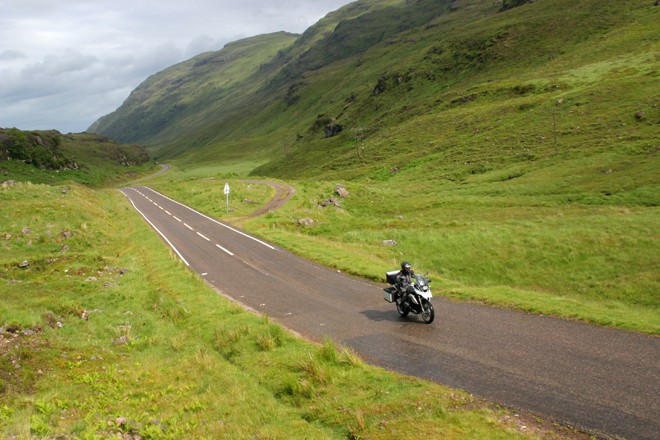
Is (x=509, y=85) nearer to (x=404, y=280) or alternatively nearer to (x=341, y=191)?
(x=341, y=191)

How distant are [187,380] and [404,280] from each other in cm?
797

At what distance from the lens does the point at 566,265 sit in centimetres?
2531

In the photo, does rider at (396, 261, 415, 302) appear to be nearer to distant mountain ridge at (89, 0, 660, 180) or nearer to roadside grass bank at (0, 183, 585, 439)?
roadside grass bank at (0, 183, 585, 439)

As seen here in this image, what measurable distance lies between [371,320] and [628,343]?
760 centimetres

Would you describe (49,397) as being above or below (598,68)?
below

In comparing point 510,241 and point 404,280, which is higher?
point 404,280

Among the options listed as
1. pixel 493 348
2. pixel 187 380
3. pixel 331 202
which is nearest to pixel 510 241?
pixel 493 348

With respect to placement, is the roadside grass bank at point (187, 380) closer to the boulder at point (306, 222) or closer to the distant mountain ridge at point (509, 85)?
the boulder at point (306, 222)

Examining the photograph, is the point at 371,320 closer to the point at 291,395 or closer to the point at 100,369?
the point at 291,395

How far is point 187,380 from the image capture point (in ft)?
37.1

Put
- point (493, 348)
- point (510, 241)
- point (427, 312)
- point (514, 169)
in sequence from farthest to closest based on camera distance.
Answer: point (514, 169)
point (510, 241)
point (427, 312)
point (493, 348)

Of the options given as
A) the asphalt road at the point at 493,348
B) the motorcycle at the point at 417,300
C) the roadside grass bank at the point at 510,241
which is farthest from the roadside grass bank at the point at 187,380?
the roadside grass bank at the point at 510,241

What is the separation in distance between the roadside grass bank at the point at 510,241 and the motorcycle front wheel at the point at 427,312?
2.94 metres

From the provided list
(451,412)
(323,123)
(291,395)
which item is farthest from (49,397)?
(323,123)
